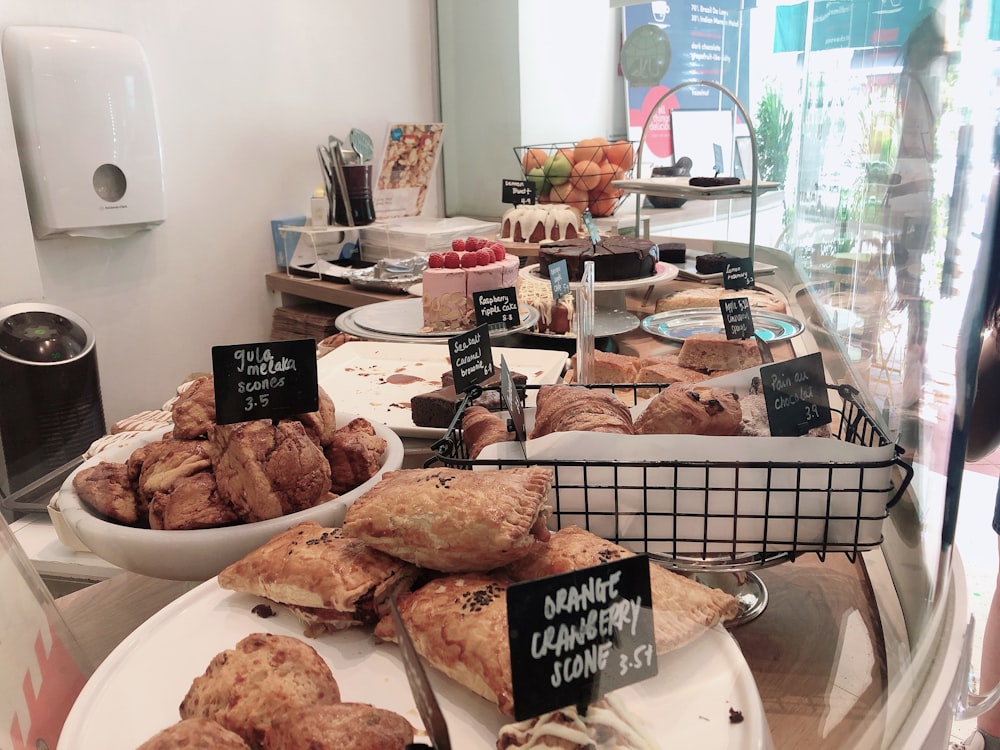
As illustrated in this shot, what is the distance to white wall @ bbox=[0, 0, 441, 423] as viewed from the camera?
9.68ft

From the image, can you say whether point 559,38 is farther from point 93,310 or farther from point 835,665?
point 835,665

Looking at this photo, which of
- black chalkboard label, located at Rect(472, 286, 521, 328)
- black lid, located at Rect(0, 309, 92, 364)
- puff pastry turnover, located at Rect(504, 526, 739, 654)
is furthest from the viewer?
black lid, located at Rect(0, 309, 92, 364)

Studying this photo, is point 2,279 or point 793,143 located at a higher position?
point 793,143

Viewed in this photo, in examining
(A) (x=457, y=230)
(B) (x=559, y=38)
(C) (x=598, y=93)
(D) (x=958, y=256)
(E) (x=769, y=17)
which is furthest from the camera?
(C) (x=598, y=93)

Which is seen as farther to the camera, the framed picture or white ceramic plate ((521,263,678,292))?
the framed picture

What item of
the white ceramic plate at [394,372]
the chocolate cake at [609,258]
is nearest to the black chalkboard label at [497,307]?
the white ceramic plate at [394,372]

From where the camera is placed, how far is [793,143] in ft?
9.33

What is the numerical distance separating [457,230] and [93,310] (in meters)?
1.52

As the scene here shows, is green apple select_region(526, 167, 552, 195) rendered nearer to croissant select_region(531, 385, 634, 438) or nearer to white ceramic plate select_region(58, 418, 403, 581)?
croissant select_region(531, 385, 634, 438)

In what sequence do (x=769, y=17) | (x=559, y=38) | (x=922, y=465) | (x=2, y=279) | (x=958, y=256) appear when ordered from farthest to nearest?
(x=559, y=38) → (x=769, y=17) → (x=2, y=279) → (x=922, y=465) → (x=958, y=256)

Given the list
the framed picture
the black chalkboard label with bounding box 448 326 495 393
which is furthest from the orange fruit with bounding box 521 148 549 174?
the black chalkboard label with bounding box 448 326 495 393

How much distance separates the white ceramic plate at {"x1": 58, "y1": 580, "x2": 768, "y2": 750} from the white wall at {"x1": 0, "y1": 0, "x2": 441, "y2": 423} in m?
2.44

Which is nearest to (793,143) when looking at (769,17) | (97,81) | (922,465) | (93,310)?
(769,17)

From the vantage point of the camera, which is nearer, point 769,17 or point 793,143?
point 793,143
